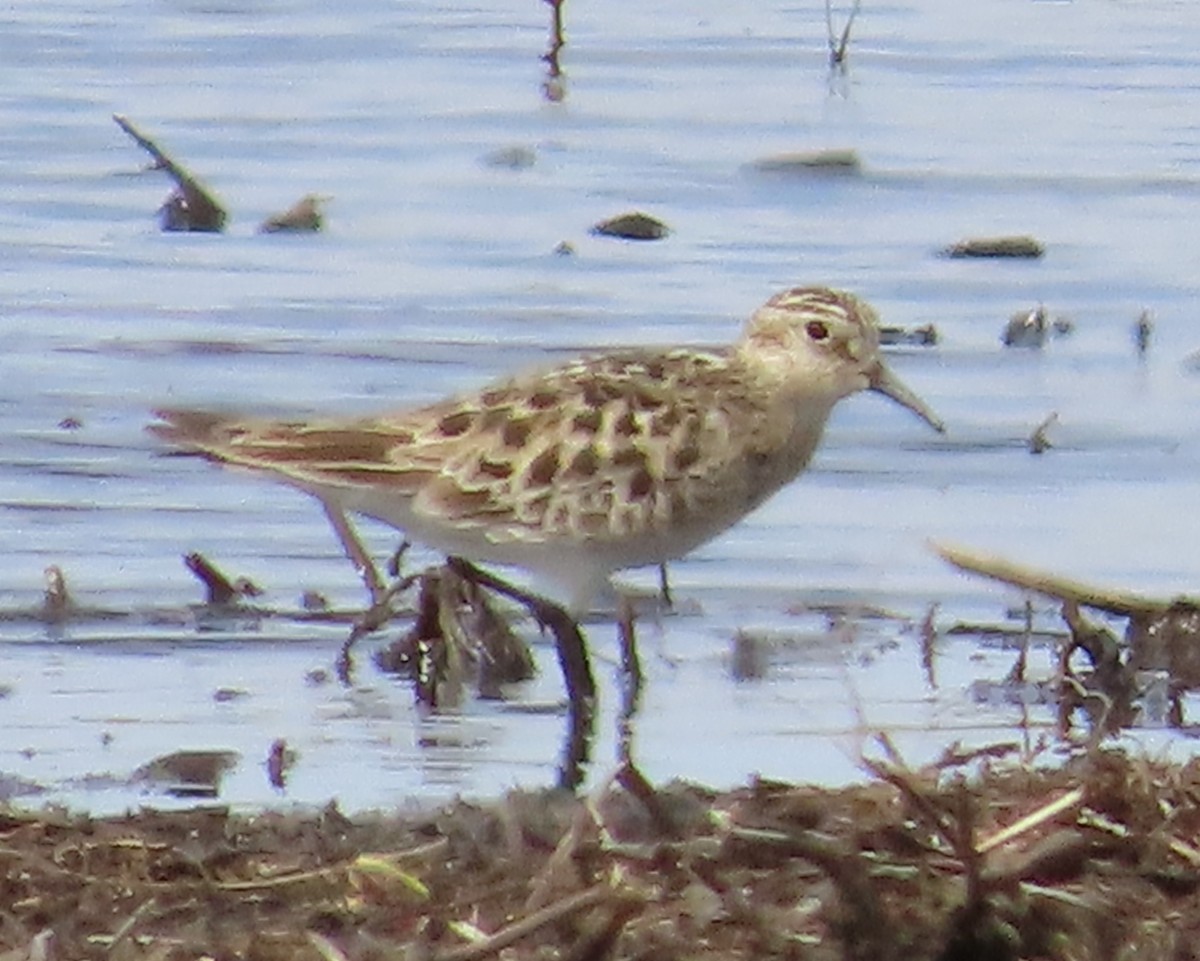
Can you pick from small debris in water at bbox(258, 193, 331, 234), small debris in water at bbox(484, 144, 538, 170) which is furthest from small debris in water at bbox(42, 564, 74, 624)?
small debris in water at bbox(484, 144, 538, 170)

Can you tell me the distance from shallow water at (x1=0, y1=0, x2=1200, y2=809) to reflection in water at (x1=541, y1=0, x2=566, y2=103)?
5 centimetres

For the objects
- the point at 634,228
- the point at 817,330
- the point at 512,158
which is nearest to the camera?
the point at 817,330

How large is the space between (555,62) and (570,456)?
22.7 ft

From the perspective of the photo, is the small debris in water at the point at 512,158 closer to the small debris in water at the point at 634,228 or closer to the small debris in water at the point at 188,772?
the small debris in water at the point at 634,228

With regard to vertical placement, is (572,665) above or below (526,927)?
below

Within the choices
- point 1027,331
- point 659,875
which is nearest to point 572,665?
point 659,875

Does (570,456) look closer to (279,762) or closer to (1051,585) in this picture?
(279,762)

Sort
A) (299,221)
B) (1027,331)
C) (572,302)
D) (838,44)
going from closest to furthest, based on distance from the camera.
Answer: (1027,331) → (572,302) → (299,221) → (838,44)

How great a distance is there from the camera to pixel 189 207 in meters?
11.0

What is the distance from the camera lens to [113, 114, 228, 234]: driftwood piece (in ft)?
35.8

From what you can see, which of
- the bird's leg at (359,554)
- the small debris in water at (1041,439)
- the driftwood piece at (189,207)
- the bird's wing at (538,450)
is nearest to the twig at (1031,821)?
the bird's wing at (538,450)

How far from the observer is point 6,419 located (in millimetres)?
9242

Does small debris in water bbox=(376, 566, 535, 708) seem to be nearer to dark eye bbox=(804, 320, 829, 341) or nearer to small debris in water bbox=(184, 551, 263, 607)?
small debris in water bbox=(184, 551, 263, 607)

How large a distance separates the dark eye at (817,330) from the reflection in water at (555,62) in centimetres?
597
